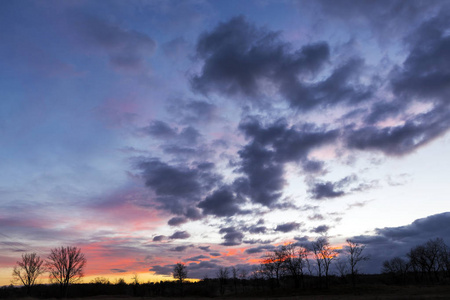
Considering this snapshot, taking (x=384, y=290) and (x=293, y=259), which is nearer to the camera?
(x=384, y=290)

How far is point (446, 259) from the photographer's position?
13975 cm

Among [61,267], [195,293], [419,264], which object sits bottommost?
[195,293]

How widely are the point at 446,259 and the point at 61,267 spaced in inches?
6486

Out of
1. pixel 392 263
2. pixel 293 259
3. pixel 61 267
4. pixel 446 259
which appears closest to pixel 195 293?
pixel 293 259

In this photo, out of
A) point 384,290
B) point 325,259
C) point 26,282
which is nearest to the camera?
point 384,290

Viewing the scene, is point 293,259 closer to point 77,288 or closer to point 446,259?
point 446,259

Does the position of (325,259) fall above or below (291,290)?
above

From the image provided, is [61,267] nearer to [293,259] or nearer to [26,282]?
[26,282]

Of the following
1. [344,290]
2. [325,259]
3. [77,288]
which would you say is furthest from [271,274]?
[77,288]

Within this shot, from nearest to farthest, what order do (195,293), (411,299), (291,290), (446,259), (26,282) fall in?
(411,299) < (26,282) < (291,290) < (446,259) < (195,293)

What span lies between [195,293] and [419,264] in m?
114

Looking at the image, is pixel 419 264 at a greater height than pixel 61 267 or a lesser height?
lesser

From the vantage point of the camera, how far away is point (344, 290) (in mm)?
101000

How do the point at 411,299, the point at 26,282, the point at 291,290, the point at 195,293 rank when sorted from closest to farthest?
the point at 411,299 < the point at 26,282 < the point at 291,290 < the point at 195,293
